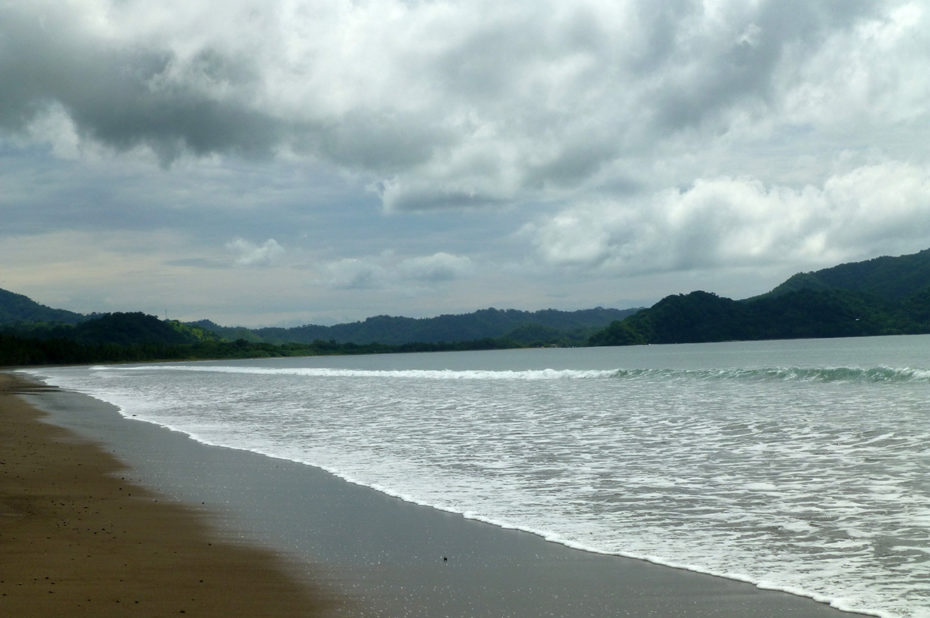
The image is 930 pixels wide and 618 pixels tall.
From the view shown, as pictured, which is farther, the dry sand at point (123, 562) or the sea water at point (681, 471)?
the sea water at point (681, 471)

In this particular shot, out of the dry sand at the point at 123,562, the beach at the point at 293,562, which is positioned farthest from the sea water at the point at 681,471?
the dry sand at the point at 123,562

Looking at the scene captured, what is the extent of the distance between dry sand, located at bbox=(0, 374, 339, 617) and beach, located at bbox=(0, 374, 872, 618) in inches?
0.7

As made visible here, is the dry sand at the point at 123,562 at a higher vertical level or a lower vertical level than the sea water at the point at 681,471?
higher

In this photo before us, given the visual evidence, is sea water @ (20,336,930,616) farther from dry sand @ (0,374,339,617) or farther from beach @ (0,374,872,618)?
dry sand @ (0,374,339,617)

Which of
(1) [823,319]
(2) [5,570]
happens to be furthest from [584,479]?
(1) [823,319]

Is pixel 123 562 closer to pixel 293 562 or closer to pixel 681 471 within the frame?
pixel 293 562

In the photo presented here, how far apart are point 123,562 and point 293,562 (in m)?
1.41

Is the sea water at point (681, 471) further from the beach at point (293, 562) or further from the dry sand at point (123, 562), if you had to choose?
the dry sand at point (123, 562)

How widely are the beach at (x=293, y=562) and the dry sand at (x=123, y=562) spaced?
0.02 m

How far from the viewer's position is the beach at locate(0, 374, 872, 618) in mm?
5508

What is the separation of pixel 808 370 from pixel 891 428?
24.9m

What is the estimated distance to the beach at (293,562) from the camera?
5508mm

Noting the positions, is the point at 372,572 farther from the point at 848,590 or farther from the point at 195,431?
the point at 195,431

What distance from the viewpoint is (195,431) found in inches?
758
